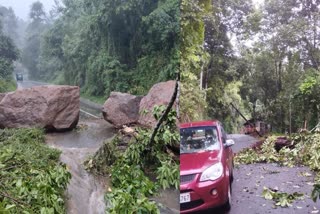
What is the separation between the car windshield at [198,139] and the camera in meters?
1.14

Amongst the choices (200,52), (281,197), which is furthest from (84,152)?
(281,197)

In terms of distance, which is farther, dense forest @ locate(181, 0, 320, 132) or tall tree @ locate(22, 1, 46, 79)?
tall tree @ locate(22, 1, 46, 79)

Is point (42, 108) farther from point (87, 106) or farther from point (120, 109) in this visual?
point (120, 109)

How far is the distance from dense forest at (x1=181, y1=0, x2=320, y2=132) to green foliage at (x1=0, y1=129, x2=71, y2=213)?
0.49 meters

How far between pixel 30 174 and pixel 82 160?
175 millimetres

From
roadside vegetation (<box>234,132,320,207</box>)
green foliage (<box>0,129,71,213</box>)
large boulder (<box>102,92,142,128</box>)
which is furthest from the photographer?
large boulder (<box>102,92,142,128</box>)

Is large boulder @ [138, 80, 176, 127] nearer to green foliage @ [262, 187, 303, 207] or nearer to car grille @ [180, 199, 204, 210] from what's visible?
car grille @ [180, 199, 204, 210]

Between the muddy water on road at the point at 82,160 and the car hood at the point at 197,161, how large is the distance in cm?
26

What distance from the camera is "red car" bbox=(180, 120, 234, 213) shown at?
1037 millimetres

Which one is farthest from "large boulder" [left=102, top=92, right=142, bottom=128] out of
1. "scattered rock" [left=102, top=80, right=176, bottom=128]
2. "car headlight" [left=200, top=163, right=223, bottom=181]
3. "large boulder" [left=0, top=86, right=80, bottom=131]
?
"car headlight" [left=200, top=163, right=223, bottom=181]

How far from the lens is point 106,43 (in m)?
1.19

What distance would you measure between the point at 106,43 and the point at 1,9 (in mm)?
397

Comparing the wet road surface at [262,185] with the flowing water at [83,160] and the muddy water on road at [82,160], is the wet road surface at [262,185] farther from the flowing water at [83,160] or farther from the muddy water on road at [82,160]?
the muddy water on road at [82,160]

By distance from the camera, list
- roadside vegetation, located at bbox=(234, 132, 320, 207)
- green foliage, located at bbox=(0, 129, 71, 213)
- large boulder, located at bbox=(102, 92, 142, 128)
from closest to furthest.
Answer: green foliage, located at bbox=(0, 129, 71, 213) < roadside vegetation, located at bbox=(234, 132, 320, 207) < large boulder, located at bbox=(102, 92, 142, 128)
